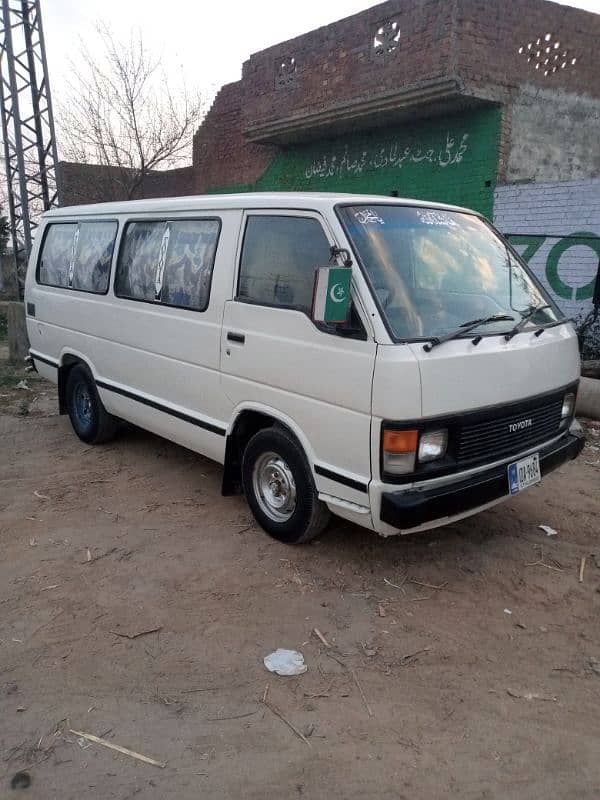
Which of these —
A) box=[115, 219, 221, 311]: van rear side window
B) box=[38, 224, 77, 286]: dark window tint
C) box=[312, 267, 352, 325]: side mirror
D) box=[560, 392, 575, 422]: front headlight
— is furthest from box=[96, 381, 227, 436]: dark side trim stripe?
box=[560, 392, 575, 422]: front headlight

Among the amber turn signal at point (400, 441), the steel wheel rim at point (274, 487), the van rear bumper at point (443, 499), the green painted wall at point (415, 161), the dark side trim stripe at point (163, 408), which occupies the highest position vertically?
the green painted wall at point (415, 161)

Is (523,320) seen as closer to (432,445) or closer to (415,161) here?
(432,445)

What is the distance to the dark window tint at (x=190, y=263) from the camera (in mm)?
4098

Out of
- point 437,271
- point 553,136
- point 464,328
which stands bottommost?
point 464,328

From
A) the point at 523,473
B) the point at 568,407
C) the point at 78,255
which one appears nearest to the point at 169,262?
the point at 78,255

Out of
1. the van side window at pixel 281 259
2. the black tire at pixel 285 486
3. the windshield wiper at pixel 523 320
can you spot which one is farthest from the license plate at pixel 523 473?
the van side window at pixel 281 259

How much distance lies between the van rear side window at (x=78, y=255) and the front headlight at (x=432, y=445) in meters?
3.25

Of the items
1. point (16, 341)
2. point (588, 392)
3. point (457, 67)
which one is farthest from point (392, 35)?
point (16, 341)

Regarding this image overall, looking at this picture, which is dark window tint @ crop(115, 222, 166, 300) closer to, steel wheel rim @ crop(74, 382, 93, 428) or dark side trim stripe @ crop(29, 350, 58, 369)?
steel wheel rim @ crop(74, 382, 93, 428)

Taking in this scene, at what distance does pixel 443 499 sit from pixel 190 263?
237 cm

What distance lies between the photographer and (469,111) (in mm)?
9977

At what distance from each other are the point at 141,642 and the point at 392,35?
413 inches

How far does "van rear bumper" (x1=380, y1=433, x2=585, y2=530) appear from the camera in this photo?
9.89 feet

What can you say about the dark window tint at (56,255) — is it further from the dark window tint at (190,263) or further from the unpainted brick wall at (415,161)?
the unpainted brick wall at (415,161)
